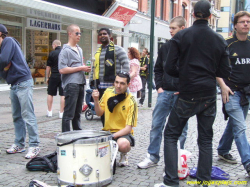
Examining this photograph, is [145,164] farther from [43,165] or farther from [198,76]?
[198,76]

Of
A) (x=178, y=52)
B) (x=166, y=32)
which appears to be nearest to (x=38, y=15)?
(x=178, y=52)

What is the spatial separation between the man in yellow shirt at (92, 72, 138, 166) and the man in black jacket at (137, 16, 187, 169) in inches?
12.2

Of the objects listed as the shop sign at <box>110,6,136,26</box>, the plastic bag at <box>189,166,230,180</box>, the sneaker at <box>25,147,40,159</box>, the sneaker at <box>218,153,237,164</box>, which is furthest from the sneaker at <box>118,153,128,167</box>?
the shop sign at <box>110,6,136,26</box>

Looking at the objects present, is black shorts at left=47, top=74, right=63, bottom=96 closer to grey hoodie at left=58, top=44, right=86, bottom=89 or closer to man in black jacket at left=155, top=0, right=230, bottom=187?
grey hoodie at left=58, top=44, right=86, bottom=89

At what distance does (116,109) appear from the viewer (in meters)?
4.27

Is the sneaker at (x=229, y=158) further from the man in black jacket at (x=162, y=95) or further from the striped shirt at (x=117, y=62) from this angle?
the striped shirt at (x=117, y=62)

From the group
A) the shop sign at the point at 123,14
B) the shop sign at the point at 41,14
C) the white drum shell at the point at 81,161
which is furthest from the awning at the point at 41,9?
the white drum shell at the point at 81,161

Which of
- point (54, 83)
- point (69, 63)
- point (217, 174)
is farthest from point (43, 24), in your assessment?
point (217, 174)

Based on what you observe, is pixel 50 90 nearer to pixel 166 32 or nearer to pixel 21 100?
pixel 21 100

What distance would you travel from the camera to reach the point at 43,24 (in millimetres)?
15297

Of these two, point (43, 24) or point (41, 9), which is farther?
point (43, 24)

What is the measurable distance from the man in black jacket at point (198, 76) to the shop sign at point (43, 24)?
40.1ft

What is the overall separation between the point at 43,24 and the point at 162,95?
12270 millimetres

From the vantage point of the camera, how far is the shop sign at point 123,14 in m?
19.2
